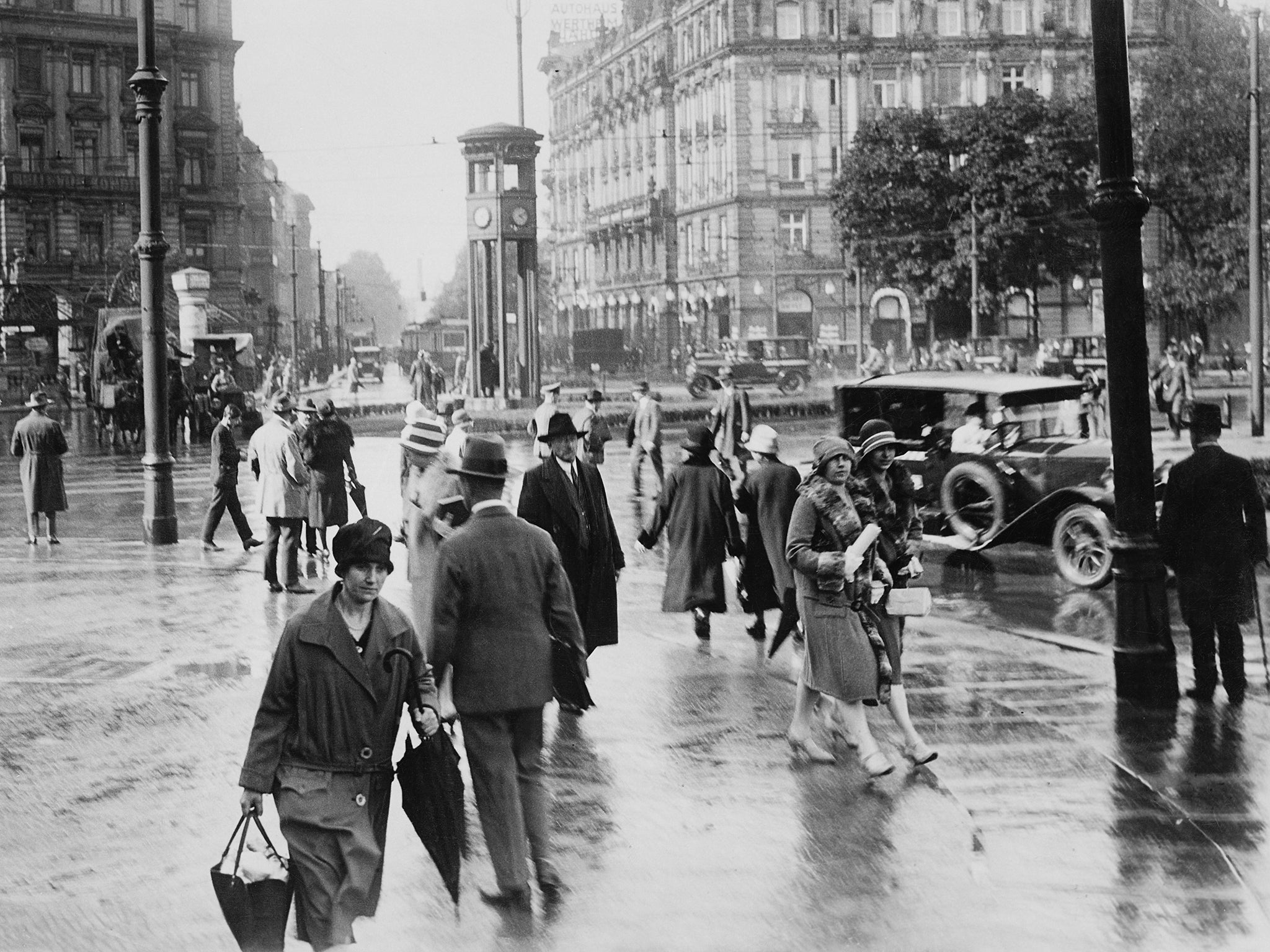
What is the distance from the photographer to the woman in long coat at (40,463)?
57.9ft

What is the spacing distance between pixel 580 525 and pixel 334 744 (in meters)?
4.61

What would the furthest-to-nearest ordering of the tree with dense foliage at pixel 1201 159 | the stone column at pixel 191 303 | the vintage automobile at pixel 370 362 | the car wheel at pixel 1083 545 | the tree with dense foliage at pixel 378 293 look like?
the tree with dense foliage at pixel 378 293
the vintage automobile at pixel 370 362
the tree with dense foliage at pixel 1201 159
the stone column at pixel 191 303
the car wheel at pixel 1083 545

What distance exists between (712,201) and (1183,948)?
244ft

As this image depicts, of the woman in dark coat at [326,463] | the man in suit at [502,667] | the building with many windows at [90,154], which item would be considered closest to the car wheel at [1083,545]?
the woman in dark coat at [326,463]

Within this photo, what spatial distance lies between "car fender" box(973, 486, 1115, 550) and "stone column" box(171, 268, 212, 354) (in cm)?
3110

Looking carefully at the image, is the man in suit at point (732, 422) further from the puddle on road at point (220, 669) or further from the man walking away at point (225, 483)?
the puddle on road at point (220, 669)

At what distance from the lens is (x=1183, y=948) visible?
5531 mm

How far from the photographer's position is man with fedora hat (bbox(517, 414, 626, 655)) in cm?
944

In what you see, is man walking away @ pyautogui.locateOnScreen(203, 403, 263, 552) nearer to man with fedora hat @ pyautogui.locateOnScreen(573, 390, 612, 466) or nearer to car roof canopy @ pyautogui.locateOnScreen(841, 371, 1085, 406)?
man with fedora hat @ pyautogui.locateOnScreen(573, 390, 612, 466)

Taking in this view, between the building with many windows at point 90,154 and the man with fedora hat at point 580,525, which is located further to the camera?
the building with many windows at point 90,154

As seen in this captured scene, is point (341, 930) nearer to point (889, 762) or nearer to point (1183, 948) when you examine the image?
point (1183, 948)

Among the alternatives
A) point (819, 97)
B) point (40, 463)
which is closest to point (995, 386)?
point (40, 463)

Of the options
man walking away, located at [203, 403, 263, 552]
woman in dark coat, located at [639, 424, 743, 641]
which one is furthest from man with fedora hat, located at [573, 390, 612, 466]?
woman in dark coat, located at [639, 424, 743, 641]

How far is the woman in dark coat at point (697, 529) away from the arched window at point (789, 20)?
66970 mm
